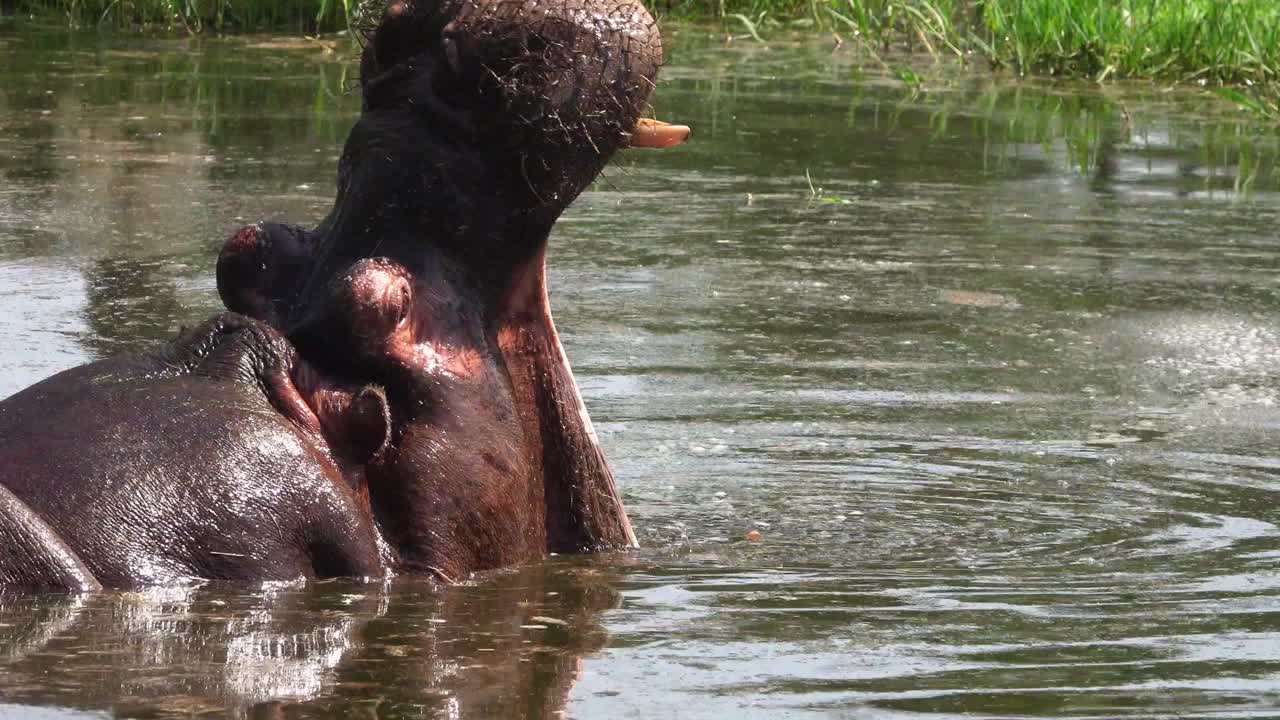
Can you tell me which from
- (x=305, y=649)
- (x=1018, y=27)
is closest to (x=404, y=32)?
(x=305, y=649)

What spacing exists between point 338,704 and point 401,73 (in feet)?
4.19

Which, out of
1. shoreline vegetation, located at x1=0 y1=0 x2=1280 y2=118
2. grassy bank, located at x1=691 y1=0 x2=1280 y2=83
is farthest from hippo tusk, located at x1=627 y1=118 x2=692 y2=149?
grassy bank, located at x1=691 y1=0 x2=1280 y2=83

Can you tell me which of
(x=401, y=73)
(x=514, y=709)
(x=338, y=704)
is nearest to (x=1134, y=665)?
(x=514, y=709)

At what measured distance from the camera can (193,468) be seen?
3.44 meters

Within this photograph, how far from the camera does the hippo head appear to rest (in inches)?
144

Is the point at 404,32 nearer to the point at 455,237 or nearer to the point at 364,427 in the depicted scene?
the point at 455,237

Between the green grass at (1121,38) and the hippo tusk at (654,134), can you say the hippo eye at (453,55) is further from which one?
the green grass at (1121,38)

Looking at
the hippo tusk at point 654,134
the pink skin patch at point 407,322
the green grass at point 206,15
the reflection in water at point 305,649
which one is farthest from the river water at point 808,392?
the green grass at point 206,15

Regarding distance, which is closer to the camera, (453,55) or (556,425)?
(453,55)

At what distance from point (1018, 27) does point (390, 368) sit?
10385mm

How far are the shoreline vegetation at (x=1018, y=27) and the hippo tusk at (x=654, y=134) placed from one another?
7549 mm

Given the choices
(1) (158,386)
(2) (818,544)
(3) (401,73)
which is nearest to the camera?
(1) (158,386)

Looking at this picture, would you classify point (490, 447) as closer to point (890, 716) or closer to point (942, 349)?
point (890, 716)

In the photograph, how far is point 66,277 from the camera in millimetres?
7094
